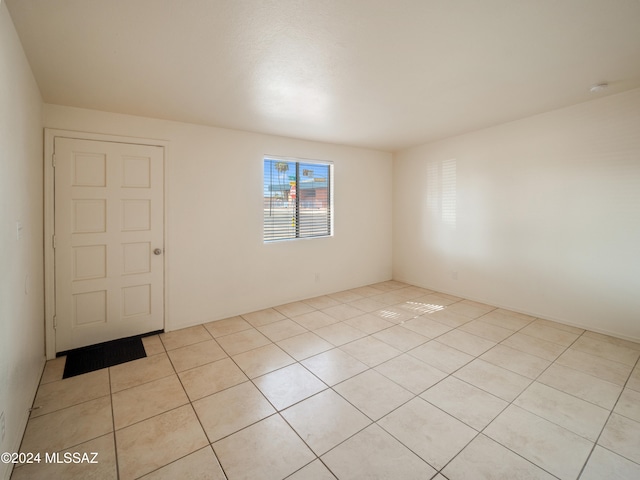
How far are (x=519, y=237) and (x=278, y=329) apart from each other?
337 cm

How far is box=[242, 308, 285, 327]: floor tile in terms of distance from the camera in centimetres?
366

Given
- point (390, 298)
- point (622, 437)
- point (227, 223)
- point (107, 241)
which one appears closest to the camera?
point (622, 437)

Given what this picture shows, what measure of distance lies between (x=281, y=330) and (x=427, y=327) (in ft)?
5.78

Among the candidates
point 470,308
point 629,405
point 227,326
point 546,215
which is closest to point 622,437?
point 629,405

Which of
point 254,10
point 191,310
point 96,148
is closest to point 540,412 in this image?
point 254,10

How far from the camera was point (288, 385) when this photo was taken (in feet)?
7.75

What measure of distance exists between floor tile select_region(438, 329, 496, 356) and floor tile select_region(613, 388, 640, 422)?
96 cm

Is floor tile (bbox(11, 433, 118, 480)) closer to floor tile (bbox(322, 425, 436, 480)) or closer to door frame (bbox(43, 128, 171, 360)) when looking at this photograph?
floor tile (bbox(322, 425, 436, 480))

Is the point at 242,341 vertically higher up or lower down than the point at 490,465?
higher up

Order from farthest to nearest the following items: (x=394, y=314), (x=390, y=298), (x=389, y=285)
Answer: (x=389, y=285)
(x=390, y=298)
(x=394, y=314)

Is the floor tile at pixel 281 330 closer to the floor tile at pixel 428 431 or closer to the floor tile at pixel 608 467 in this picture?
the floor tile at pixel 428 431

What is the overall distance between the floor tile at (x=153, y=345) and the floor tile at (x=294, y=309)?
4.94 ft

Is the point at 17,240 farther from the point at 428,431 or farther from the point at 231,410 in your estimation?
the point at 428,431

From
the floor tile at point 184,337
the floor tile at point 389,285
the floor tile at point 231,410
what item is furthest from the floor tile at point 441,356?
the floor tile at point 184,337
